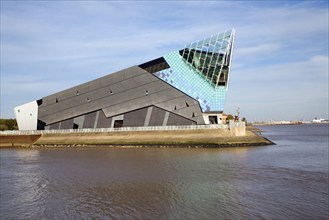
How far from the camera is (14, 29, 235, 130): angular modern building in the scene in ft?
185

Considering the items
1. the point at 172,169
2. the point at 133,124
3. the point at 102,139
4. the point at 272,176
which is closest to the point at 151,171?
the point at 172,169

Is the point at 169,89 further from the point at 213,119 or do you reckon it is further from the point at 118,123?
the point at 118,123

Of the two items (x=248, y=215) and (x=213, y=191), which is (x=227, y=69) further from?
(x=248, y=215)

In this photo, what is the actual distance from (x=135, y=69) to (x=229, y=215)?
155ft

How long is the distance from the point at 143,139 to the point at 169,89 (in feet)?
35.8

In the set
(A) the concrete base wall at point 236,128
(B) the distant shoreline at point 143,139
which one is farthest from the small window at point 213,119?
(A) the concrete base wall at point 236,128

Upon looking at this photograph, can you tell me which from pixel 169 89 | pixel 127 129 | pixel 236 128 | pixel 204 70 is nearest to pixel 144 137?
pixel 127 129

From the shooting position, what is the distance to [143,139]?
5119 centimetres

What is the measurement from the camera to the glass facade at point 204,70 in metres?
56.3

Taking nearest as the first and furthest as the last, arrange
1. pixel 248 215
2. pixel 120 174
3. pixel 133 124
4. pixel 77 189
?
1. pixel 248 215
2. pixel 77 189
3. pixel 120 174
4. pixel 133 124

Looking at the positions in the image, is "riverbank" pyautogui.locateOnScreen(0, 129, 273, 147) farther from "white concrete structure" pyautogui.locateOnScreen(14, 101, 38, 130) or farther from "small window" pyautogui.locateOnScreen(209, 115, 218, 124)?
"small window" pyautogui.locateOnScreen(209, 115, 218, 124)

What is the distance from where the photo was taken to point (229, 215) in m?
13.8

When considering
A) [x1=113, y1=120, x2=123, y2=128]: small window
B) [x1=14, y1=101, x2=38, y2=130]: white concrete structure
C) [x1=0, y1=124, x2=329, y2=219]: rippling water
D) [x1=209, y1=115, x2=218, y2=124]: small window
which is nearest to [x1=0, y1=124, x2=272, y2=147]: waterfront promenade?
[x1=14, y1=101, x2=38, y2=130]: white concrete structure

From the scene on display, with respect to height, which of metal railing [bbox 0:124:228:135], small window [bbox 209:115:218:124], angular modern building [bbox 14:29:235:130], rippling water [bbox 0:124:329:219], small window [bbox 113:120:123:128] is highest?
angular modern building [bbox 14:29:235:130]
